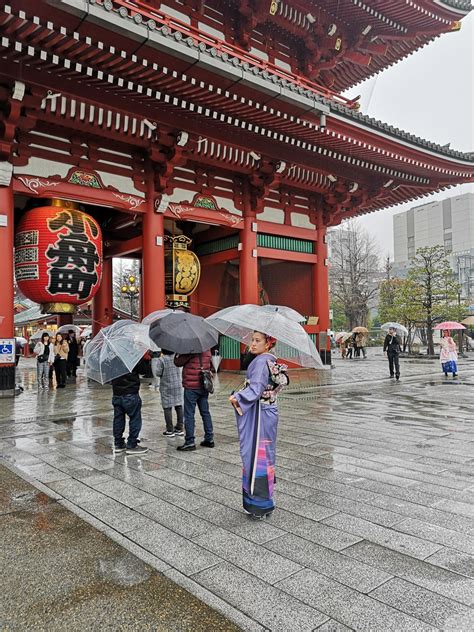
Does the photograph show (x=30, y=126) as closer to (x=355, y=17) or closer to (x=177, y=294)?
(x=177, y=294)

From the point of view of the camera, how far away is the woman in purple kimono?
12.7 ft

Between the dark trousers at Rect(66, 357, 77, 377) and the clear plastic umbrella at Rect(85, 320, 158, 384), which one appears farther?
the dark trousers at Rect(66, 357, 77, 377)

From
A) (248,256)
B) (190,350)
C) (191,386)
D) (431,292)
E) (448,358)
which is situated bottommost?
(448,358)

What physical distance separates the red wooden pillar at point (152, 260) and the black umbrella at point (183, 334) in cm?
761

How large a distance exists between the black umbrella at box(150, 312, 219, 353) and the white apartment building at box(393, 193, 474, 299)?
62.4m

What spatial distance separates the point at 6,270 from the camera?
11.0m

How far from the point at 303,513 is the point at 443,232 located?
8022cm

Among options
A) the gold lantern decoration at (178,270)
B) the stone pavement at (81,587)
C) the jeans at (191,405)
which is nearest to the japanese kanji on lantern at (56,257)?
the gold lantern decoration at (178,270)

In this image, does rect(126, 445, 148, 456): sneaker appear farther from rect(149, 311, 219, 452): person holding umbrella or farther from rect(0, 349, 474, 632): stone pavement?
rect(149, 311, 219, 452): person holding umbrella

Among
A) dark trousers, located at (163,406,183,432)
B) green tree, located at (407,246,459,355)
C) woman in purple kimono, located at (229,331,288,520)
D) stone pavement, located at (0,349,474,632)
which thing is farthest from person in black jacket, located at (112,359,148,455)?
green tree, located at (407,246,459,355)

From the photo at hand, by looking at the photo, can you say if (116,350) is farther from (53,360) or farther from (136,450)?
(53,360)

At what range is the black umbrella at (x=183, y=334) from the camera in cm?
584

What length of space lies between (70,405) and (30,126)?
21.0 ft

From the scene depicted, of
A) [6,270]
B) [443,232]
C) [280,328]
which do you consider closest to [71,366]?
[6,270]
